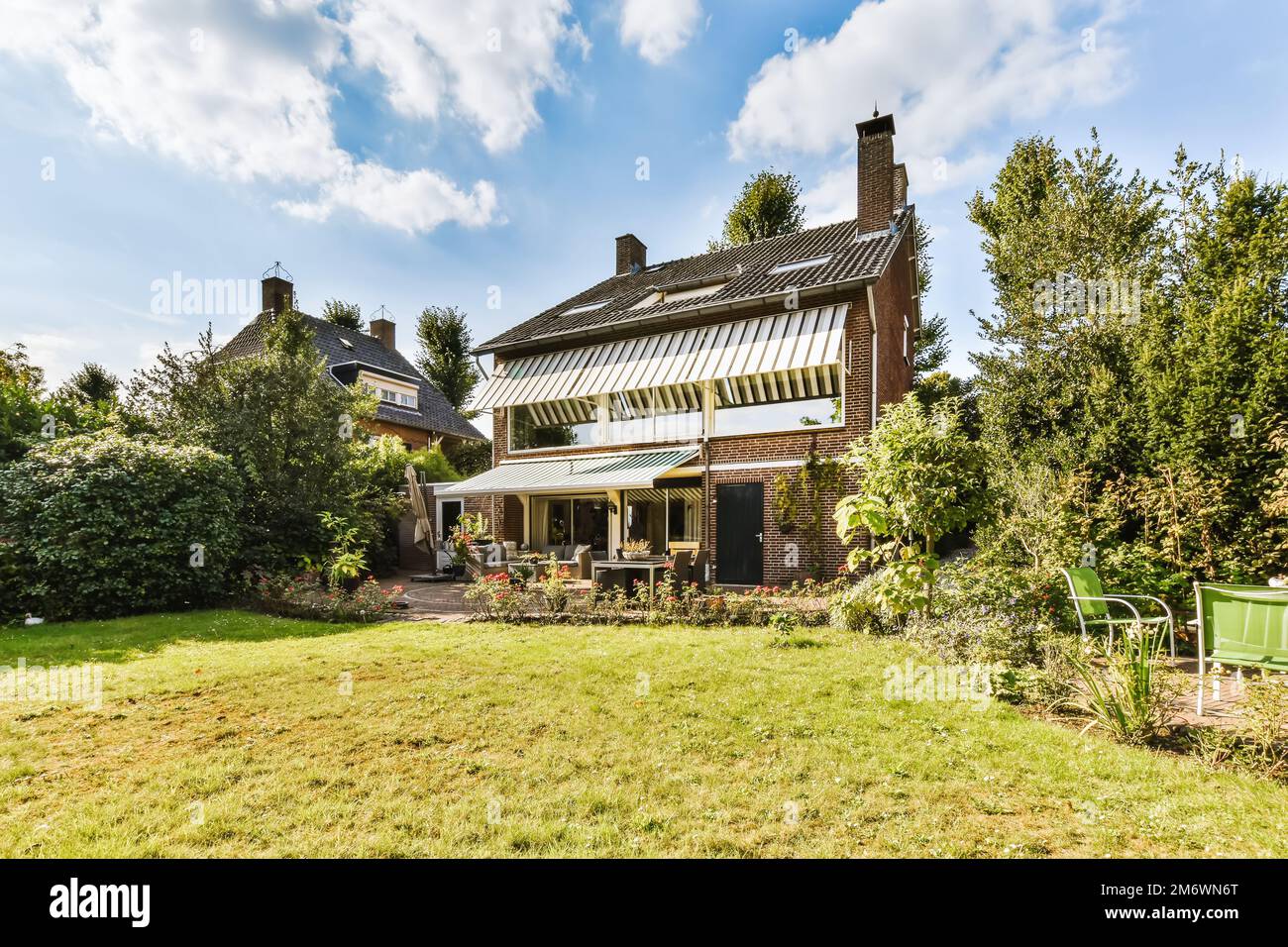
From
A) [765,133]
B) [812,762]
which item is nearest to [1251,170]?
[765,133]

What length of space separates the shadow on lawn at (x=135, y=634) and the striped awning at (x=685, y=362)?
946cm

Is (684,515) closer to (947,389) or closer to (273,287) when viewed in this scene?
(947,389)

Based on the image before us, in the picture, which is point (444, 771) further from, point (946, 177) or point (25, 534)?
point (946, 177)

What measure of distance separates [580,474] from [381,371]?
19.1m

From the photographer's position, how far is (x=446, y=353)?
4109 cm

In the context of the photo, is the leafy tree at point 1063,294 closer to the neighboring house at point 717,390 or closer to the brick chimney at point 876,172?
the neighboring house at point 717,390

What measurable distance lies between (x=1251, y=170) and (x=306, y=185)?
65.3ft

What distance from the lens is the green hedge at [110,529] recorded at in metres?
11.3

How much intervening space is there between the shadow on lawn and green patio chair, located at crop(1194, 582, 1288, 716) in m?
11.9

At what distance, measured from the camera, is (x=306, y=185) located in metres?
12.4

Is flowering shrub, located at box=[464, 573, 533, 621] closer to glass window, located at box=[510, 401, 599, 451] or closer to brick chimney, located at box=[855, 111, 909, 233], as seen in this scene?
glass window, located at box=[510, 401, 599, 451]

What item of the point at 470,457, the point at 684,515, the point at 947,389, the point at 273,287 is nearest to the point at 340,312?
the point at 273,287

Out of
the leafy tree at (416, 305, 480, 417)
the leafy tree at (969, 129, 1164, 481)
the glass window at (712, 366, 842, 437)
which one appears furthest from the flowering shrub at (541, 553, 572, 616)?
the leafy tree at (416, 305, 480, 417)
